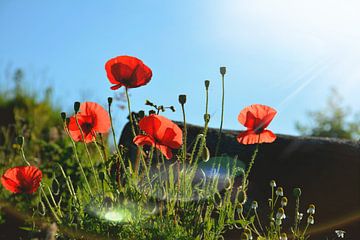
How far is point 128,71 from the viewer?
2383 millimetres

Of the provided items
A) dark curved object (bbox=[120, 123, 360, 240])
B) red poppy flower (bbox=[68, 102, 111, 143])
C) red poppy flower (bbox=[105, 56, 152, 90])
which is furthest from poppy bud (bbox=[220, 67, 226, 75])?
dark curved object (bbox=[120, 123, 360, 240])

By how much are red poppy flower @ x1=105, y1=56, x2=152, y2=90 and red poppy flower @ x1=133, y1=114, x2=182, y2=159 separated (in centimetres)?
24

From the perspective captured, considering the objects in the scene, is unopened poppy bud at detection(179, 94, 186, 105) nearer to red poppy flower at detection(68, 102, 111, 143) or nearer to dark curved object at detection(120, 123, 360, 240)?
red poppy flower at detection(68, 102, 111, 143)

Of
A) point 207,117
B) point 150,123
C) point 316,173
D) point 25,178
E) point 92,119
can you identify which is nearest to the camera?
point 150,123

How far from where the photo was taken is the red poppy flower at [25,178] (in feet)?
8.09

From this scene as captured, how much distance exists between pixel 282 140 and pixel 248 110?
1.88 m

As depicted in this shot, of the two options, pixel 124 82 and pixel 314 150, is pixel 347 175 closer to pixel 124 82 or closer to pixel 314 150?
pixel 314 150

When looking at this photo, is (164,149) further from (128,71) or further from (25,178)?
(25,178)

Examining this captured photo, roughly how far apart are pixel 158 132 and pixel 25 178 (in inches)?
27.6

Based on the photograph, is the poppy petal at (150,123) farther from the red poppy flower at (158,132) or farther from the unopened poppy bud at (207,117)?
the unopened poppy bud at (207,117)

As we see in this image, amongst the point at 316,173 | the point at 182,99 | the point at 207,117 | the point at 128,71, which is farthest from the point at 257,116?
the point at 316,173

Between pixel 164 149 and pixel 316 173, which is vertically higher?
pixel 164 149

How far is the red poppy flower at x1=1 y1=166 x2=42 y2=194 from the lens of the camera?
246 cm

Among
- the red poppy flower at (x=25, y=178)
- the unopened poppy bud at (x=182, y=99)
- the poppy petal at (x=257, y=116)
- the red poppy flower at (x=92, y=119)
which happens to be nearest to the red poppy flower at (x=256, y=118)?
the poppy petal at (x=257, y=116)
